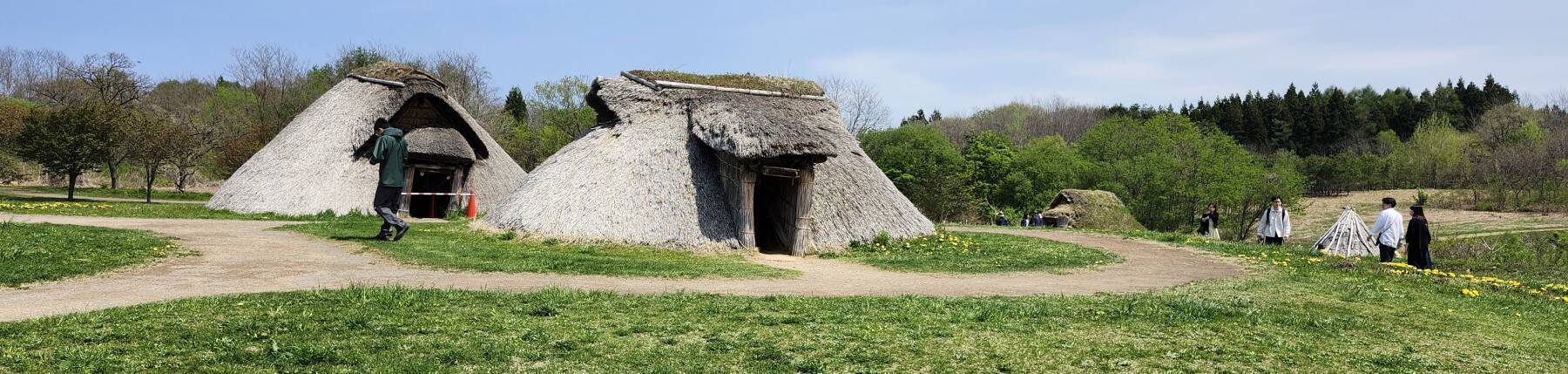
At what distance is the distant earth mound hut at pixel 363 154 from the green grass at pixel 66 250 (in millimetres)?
9847

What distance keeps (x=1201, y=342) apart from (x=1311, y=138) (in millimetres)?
112354

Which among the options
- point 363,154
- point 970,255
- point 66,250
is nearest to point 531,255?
point 66,250

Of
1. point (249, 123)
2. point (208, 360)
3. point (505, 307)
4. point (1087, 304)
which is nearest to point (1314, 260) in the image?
point (1087, 304)

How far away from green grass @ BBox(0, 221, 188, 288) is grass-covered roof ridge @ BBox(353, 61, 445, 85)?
14.3 m

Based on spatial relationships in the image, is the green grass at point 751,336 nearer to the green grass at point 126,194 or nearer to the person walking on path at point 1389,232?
the person walking on path at point 1389,232

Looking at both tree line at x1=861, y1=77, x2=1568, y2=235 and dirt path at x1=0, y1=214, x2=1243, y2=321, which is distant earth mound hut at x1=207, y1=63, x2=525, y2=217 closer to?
dirt path at x1=0, y1=214, x2=1243, y2=321

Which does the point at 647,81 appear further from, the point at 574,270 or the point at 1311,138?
the point at 1311,138

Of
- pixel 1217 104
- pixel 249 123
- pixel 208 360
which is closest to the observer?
pixel 208 360

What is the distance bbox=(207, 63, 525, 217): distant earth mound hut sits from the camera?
25.2 metres

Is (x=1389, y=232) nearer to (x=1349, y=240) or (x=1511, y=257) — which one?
(x=1349, y=240)

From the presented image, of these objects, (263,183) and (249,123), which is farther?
(249,123)

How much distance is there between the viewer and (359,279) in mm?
11297

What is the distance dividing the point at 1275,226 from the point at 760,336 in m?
21.3

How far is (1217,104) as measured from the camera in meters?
112
